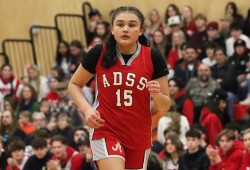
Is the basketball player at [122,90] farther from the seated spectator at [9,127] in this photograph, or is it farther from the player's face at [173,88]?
the seated spectator at [9,127]

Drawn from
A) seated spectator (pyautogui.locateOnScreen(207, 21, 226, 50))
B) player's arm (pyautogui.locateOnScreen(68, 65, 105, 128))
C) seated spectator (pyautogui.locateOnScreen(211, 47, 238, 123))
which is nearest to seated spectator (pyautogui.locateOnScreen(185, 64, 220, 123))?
seated spectator (pyautogui.locateOnScreen(211, 47, 238, 123))

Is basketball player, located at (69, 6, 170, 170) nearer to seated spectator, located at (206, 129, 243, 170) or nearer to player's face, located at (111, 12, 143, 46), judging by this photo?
player's face, located at (111, 12, 143, 46)

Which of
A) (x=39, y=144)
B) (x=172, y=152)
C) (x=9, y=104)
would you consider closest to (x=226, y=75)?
(x=172, y=152)

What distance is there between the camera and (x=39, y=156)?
12.5m

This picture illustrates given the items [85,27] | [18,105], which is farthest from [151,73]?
[85,27]

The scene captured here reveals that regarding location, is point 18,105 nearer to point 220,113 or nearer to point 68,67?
point 68,67

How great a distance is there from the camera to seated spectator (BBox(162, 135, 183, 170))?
12.0 m

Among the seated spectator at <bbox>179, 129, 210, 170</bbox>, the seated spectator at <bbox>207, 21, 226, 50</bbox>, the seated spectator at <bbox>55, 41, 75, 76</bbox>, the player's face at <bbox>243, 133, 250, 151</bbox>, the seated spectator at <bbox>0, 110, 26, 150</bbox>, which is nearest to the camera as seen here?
the player's face at <bbox>243, 133, 250, 151</bbox>

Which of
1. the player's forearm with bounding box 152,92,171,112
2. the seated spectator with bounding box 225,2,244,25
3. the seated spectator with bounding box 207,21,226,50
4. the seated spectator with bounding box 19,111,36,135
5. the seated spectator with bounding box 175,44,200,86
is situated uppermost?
the player's forearm with bounding box 152,92,171,112

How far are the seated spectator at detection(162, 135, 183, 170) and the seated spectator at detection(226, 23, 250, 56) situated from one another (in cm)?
359

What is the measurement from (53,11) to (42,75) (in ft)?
4.69

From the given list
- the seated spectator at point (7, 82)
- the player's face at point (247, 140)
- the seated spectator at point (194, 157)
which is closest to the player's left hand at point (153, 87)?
the player's face at point (247, 140)

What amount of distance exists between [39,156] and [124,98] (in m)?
4.85

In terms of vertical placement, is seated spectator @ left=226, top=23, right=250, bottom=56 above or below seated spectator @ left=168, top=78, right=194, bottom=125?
above
